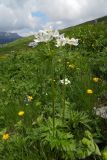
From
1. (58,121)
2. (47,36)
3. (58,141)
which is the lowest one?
(58,141)

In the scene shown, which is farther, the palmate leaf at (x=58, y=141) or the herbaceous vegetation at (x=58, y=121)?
the palmate leaf at (x=58, y=141)

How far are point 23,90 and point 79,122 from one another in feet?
15.5

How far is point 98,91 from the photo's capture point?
700cm

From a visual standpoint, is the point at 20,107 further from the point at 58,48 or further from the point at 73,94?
the point at 58,48

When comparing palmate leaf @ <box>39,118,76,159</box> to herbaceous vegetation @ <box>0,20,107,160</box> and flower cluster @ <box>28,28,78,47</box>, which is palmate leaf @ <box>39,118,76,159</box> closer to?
herbaceous vegetation @ <box>0,20,107,160</box>

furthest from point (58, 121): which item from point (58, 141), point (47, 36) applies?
point (47, 36)

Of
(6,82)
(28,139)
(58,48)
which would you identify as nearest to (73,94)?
(28,139)

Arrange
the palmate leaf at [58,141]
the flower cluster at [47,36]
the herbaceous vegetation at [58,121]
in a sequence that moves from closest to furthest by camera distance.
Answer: the flower cluster at [47,36] < the herbaceous vegetation at [58,121] < the palmate leaf at [58,141]

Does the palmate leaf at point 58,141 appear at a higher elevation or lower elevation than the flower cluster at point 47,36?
lower

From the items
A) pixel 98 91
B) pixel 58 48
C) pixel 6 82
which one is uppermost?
pixel 58 48

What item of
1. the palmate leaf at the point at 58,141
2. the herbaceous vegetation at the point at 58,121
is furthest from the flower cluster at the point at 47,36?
the palmate leaf at the point at 58,141

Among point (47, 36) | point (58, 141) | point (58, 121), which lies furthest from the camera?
point (58, 121)

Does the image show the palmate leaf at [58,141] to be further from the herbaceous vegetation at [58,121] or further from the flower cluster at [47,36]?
the flower cluster at [47,36]

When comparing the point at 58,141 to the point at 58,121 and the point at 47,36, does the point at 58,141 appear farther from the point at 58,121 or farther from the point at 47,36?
the point at 47,36
